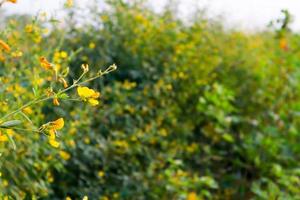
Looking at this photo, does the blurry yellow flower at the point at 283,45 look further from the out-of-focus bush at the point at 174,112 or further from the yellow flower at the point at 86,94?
the yellow flower at the point at 86,94

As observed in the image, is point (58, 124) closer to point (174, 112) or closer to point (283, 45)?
point (174, 112)

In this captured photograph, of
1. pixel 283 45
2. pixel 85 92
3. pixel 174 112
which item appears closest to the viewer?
pixel 85 92

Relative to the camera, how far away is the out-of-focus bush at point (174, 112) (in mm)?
3590

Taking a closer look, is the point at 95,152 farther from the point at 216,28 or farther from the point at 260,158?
the point at 216,28

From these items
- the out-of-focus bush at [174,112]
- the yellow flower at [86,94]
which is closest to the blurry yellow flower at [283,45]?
the out-of-focus bush at [174,112]

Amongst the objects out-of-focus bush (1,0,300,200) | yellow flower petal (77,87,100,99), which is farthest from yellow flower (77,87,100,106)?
out-of-focus bush (1,0,300,200)

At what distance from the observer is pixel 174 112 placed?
4.52 m

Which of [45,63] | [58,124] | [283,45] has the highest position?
[283,45]

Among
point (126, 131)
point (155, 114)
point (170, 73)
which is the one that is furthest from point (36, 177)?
point (170, 73)

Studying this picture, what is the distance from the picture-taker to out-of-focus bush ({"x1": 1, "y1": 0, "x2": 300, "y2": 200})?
359cm

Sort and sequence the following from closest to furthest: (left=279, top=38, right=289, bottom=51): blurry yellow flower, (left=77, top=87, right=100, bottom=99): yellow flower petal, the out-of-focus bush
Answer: (left=77, top=87, right=100, bottom=99): yellow flower petal → the out-of-focus bush → (left=279, top=38, right=289, bottom=51): blurry yellow flower

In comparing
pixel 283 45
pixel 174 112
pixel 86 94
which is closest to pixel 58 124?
pixel 86 94

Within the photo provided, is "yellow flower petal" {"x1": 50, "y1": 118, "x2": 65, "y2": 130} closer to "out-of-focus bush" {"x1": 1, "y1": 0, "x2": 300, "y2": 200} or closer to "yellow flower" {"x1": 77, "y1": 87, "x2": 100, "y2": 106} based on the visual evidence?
"yellow flower" {"x1": 77, "y1": 87, "x2": 100, "y2": 106}

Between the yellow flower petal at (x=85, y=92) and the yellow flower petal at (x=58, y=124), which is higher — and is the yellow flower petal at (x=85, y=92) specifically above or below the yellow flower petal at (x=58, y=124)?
above
